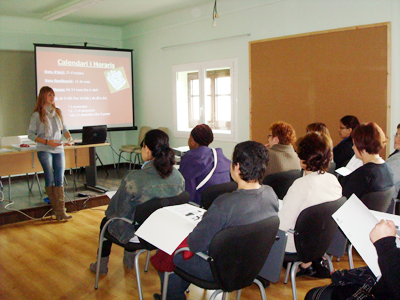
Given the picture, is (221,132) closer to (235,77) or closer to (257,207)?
(235,77)

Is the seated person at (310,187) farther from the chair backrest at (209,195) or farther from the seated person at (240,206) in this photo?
the chair backrest at (209,195)

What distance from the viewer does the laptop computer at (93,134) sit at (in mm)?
Answer: 5395

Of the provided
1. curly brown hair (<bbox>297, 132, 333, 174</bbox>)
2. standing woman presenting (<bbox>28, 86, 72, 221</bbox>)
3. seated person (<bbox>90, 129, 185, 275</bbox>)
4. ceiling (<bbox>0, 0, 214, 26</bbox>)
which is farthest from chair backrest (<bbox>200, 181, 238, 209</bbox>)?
ceiling (<bbox>0, 0, 214, 26</bbox>)

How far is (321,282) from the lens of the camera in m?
2.83

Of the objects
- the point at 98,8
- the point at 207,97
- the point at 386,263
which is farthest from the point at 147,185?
the point at 98,8

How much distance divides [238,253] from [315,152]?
92 cm

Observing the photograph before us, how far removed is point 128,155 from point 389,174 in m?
6.29

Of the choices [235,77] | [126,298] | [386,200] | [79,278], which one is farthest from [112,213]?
[235,77]

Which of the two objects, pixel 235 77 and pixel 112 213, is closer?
pixel 112 213

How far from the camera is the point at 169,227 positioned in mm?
1970

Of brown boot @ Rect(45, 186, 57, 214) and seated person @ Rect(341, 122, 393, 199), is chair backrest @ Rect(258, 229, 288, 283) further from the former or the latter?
brown boot @ Rect(45, 186, 57, 214)

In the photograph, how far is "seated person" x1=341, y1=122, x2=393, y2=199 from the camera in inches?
98.0

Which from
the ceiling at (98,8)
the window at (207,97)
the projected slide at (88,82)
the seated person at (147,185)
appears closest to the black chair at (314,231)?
the seated person at (147,185)

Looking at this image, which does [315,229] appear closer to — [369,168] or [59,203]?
[369,168]
